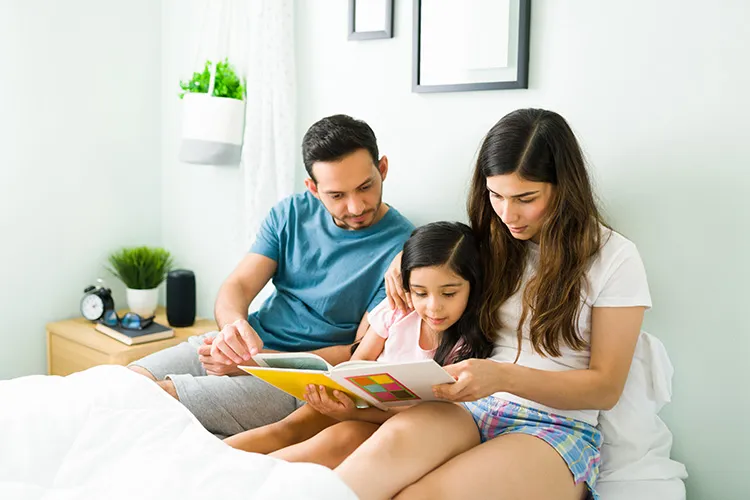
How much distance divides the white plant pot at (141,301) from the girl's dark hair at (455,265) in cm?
132

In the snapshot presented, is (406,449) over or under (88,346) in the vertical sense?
over

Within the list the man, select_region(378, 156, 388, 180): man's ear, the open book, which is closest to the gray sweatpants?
the man

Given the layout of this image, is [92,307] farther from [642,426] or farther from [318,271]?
[642,426]

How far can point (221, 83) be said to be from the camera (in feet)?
7.57

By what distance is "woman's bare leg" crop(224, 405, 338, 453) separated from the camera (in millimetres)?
1543

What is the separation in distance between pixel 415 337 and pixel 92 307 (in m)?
1.39

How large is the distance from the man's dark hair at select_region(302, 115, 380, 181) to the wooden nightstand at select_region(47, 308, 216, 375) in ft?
3.01

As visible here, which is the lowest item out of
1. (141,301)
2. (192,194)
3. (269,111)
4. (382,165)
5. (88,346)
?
(88,346)

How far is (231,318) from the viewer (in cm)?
186

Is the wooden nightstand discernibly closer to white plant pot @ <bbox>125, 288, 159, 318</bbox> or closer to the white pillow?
white plant pot @ <bbox>125, 288, 159, 318</bbox>

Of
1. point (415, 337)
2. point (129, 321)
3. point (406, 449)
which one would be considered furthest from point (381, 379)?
point (129, 321)

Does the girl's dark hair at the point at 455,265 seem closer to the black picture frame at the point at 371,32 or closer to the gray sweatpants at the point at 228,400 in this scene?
the gray sweatpants at the point at 228,400

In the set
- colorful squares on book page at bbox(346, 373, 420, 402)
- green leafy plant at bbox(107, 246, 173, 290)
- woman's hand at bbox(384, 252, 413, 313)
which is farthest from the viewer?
green leafy plant at bbox(107, 246, 173, 290)

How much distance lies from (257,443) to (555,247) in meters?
0.77
